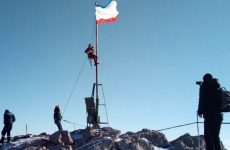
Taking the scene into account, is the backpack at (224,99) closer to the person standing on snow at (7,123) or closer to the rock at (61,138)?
the rock at (61,138)

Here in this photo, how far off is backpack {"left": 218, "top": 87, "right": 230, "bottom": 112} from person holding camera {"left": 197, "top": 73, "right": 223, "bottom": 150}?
0.09 meters

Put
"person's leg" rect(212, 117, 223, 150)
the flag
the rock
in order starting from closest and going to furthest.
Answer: "person's leg" rect(212, 117, 223, 150), the rock, the flag

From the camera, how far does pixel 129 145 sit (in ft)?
65.5

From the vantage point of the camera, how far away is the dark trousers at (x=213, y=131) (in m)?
9.54

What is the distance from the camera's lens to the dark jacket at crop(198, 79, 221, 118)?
378 inches

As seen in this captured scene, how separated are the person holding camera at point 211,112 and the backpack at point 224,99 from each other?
0.09 m

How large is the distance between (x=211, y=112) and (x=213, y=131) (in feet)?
1.59

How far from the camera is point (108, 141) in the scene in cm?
1991

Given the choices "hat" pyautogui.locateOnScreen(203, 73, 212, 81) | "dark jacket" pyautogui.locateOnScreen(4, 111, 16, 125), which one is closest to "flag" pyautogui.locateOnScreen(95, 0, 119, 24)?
"dark jacket" pyautogui.locateOnScreen(4, 111, 16, 125)

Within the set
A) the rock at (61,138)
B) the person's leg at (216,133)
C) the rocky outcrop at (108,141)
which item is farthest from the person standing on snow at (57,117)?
the person's leg at (216,133)

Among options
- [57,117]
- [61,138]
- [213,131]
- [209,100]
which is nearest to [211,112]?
[209,100]

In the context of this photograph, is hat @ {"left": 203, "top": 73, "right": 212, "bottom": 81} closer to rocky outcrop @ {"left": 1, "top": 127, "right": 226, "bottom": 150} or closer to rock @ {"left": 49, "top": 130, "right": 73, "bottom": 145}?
rocky outcrop @ {"left": 1, "top": 127, "right": 226, "bottom": 150}

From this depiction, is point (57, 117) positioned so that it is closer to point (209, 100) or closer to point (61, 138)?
point (61, 138)

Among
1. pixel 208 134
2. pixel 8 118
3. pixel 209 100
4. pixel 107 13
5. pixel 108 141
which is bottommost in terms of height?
pixel 108 141
